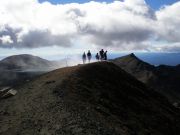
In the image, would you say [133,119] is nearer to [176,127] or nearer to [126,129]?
[126,129]

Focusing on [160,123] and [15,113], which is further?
[160,123]

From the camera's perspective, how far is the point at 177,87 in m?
186

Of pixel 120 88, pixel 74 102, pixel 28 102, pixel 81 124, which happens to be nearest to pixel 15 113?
pixel 28 102

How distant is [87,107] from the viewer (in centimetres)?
4172

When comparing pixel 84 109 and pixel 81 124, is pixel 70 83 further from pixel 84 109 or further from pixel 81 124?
pixel 81 124

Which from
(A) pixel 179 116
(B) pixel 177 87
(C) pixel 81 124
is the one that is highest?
(C) pixel 81 124

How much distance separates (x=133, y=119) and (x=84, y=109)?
8.08 m

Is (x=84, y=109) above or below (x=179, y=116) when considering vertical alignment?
above

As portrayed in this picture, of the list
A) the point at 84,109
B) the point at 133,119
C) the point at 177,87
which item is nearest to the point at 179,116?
the point at 133,119

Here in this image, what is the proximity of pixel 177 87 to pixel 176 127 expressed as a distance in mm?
136192

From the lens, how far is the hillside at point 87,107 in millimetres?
37969

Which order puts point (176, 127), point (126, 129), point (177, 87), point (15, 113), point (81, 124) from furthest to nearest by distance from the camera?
point (177, 87) < point (176, 127) < point (15, 113) < point (126, 129) < point (81, 124)

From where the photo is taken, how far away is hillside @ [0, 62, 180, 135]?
38.0m

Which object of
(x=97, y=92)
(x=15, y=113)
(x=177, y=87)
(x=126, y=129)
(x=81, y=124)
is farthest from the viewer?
(x=177, y=87)
